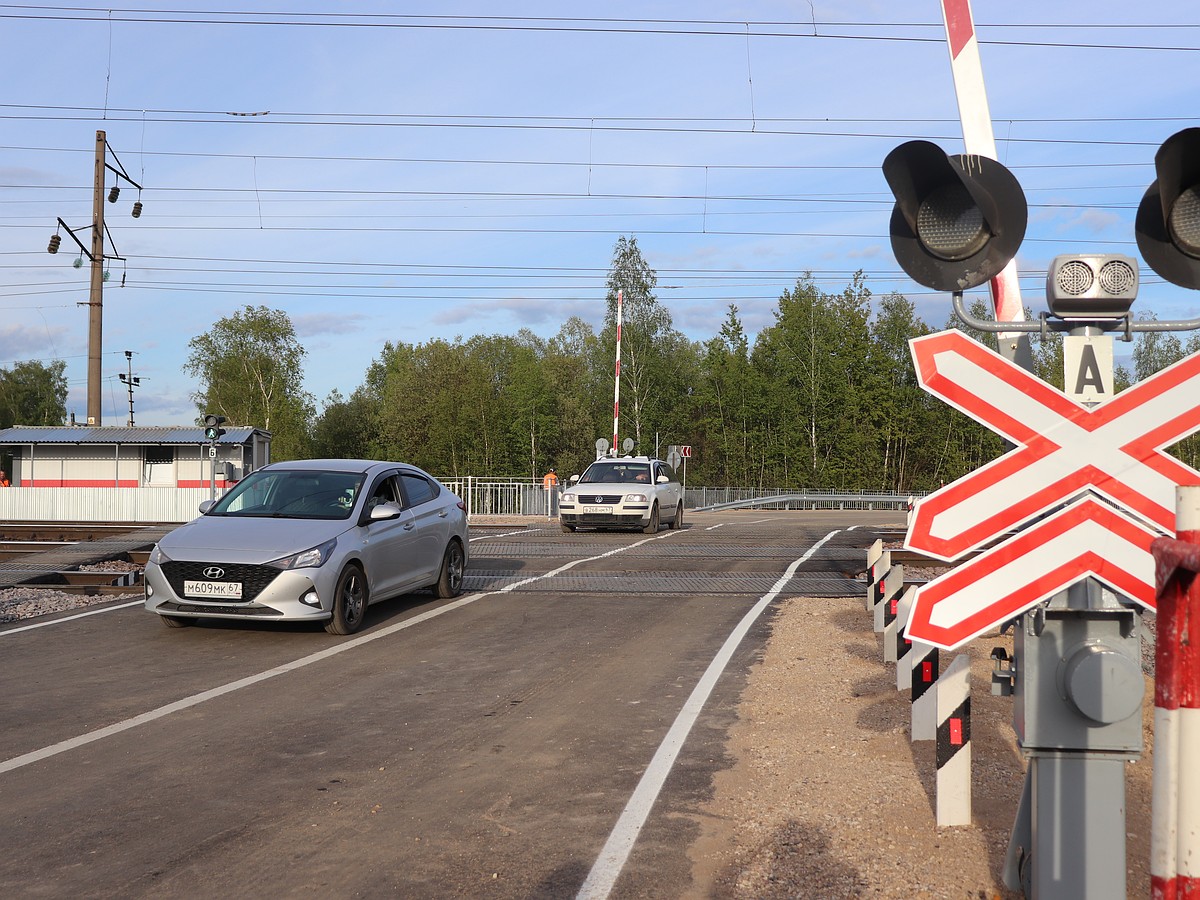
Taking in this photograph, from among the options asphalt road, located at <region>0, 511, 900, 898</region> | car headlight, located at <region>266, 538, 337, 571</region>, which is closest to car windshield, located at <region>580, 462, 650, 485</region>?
asphalt road, located at <region>0, 511, 900, 898</region>

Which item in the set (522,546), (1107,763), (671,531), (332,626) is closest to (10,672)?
(332,626)

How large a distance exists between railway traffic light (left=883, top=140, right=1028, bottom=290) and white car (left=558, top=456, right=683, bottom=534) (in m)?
Answer: 21.8

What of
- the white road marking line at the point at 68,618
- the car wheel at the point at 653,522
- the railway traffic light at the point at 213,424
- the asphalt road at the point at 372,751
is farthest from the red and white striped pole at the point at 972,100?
the railway traffic light at the point at 213,424

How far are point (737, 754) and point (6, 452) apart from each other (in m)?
42.0

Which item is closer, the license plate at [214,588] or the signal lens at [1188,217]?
the signal lens at [1188,217]

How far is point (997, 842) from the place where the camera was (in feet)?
16.4

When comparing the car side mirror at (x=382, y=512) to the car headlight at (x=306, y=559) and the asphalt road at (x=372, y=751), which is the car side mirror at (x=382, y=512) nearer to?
the car headlight at (x=306, y=559)

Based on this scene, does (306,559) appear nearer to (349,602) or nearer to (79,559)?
(349,602)

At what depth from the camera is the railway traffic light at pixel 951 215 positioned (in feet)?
13.3

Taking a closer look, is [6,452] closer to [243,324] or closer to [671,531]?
[671,531]

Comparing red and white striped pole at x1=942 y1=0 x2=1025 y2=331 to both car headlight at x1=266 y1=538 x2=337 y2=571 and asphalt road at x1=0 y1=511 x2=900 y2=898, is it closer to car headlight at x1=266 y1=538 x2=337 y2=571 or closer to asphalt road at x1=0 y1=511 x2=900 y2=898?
asphalt road at x1=0 y1=511 x2=900 y2=898

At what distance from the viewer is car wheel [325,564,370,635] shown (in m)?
10.7

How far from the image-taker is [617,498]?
25984mm

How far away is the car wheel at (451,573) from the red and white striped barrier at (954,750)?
28.7ft
